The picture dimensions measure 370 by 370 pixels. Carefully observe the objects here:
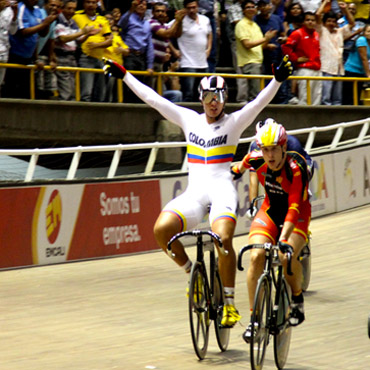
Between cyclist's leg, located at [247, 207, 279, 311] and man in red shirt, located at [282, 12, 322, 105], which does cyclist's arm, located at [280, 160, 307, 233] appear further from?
man in red shirt, located at [282, 12, 322, 105]

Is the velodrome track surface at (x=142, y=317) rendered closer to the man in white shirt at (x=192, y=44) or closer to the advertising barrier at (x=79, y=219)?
the advertising barrier at (x=79, y=219)

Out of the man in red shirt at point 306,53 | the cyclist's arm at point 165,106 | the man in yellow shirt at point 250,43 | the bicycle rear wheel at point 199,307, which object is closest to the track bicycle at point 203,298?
the bicycle rear wheel at point 199,307

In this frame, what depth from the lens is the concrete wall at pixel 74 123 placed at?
1262 cm

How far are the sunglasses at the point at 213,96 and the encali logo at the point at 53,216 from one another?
13.1ft

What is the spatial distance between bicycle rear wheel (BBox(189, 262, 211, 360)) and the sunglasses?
1628 mm

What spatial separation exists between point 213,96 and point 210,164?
600 millimetres

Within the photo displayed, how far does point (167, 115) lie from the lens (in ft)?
26.6

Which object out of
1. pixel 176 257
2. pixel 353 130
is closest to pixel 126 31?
pixel 353 130

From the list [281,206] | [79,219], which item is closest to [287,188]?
[281,206]

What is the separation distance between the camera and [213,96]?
769cm

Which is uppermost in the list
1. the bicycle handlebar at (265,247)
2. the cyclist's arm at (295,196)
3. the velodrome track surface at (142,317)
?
the cyclist's arm at (295,196)

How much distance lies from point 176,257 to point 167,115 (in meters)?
1.51

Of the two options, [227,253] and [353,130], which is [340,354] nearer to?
[227,253]

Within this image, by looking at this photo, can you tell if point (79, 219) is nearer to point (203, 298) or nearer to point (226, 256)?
point (226, 256)
